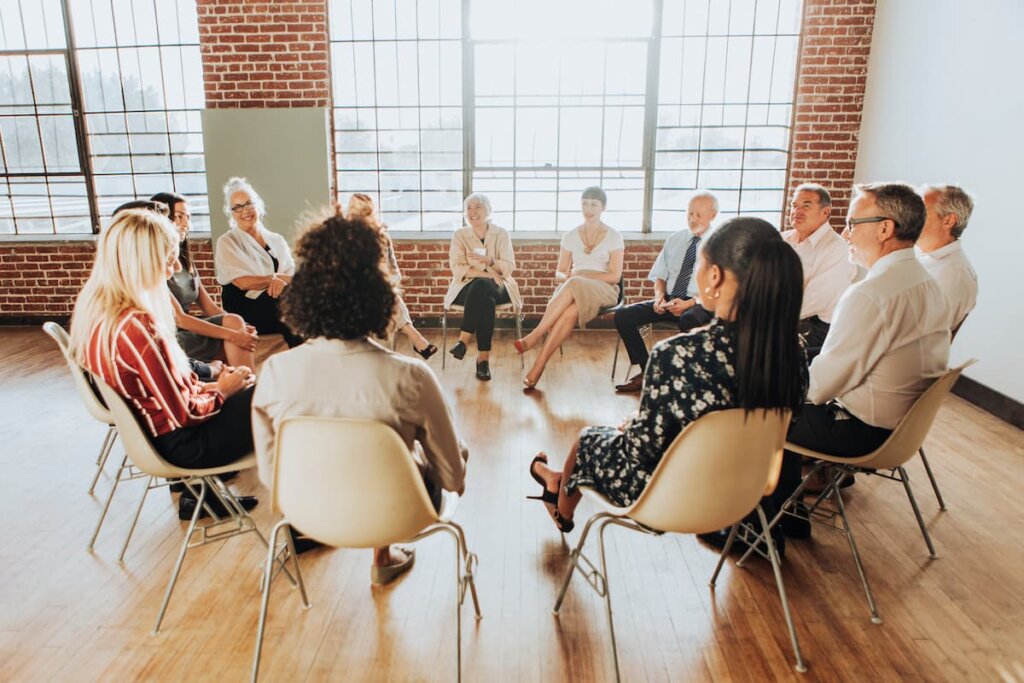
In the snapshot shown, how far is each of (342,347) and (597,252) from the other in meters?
3.33

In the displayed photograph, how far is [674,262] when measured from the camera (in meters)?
4.59

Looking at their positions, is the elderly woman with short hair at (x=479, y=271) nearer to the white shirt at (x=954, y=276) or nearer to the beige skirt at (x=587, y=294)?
the beige skirt at (x=587, y=294)

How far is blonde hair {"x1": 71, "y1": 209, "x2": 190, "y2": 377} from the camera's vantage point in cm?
223

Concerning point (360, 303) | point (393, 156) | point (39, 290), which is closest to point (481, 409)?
point (360, 303)

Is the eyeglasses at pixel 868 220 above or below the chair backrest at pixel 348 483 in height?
above

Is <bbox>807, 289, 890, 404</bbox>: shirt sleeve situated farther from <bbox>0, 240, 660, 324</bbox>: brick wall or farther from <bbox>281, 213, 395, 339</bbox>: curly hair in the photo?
<bbox>0, 240, 660, 324</bbox>: brick wall

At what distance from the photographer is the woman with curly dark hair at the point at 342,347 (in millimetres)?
1757

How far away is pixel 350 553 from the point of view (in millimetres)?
2645

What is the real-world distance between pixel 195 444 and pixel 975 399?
445cm

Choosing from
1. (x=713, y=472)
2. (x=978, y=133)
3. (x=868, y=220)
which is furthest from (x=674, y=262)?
(x=713, y=472)

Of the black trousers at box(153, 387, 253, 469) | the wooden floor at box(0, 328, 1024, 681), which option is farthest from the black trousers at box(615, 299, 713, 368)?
the black trousers at box(153, 387, 253, 469)

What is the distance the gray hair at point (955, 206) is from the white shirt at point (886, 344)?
35.9 inches

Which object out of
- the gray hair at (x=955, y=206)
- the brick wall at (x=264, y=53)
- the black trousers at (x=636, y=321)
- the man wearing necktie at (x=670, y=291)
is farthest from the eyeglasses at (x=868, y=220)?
the brick wall at (x=264, y=53)

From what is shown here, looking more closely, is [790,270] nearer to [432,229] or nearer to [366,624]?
[366,624]
